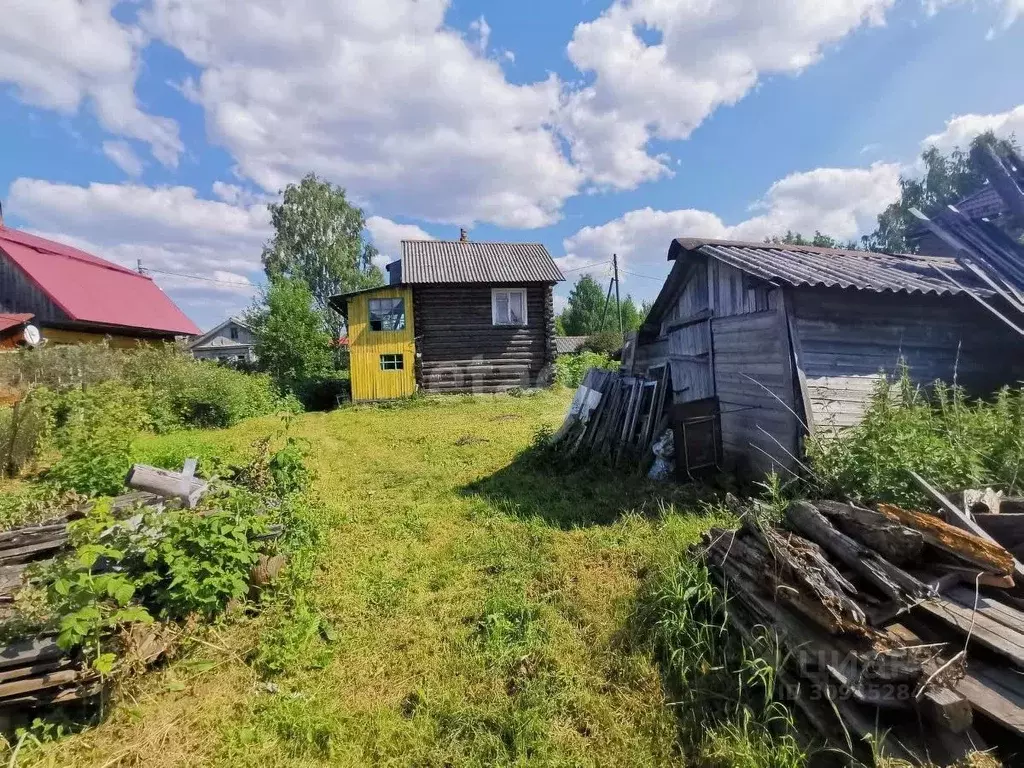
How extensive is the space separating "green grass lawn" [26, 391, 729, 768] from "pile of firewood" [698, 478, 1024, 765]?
912mm

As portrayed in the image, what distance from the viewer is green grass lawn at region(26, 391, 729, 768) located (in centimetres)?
283

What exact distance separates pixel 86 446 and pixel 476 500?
5.80 meters

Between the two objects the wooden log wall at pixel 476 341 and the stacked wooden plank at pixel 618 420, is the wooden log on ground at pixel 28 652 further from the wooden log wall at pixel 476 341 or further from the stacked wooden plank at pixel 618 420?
the wooden log wall at pixel 476 341

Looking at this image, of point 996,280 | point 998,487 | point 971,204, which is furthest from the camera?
point 971,204

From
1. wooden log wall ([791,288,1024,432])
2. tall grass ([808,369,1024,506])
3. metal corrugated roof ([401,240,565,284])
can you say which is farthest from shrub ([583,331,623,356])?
tall grass ([808,369,1024,506])

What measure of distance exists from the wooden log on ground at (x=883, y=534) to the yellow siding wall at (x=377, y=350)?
52.0 ft

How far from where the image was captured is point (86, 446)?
685cm

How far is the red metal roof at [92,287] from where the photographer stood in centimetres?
1697

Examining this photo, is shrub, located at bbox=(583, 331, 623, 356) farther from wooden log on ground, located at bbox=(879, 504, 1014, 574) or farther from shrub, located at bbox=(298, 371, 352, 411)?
wooden log on ground, located at bbox=(879, 504, 1014, 574)

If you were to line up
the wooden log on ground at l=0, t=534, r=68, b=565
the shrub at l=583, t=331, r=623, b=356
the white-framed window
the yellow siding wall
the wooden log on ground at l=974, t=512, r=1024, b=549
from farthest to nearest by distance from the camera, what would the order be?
the shrub at l=583, t=331, r=623, b=356 < the white-framed window < the yellow siding wall < the wooden log on ground at l=0, t=534, r=68, b=565 < the wooden log on ground at l=974, t=512, r=1024, b=549

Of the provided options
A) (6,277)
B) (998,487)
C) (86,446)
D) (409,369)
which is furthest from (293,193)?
(998,487)

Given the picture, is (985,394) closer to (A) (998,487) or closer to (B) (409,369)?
(A) (998,487)

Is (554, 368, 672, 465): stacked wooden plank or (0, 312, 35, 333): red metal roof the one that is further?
(0, 312, 35, 333): red metal roof

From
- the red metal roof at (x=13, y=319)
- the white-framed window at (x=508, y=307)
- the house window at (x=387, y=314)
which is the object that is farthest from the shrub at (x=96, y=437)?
the white-framed window at (x=508, y=307)
